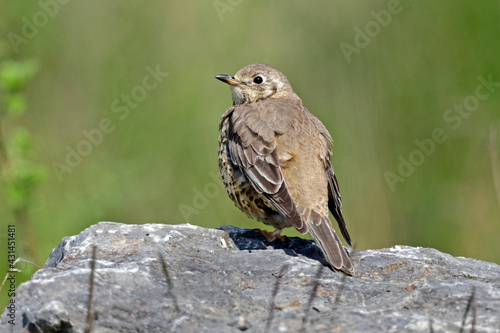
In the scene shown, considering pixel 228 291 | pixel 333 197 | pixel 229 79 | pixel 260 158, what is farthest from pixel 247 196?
pixel 228 291

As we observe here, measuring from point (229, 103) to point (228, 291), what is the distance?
197 inches

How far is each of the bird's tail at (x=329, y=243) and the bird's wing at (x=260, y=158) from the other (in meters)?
0.12

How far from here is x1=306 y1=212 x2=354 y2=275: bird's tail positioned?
16.6 feet

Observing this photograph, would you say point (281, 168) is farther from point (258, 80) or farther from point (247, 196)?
point (258, 80)

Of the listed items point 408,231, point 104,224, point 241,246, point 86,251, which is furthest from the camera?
point 408,231

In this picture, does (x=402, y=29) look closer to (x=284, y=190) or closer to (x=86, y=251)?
(x=284, y=190)

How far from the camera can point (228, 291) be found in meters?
4.31

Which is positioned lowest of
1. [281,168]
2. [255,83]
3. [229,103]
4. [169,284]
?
[169,284]

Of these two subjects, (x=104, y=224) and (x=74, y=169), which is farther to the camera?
(x=74, y=169)

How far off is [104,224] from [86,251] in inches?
19.3

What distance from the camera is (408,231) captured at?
8.09 m

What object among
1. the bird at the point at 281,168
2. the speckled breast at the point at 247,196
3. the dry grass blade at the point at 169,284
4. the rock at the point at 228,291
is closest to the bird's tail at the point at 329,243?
the bird at the point at 281,168

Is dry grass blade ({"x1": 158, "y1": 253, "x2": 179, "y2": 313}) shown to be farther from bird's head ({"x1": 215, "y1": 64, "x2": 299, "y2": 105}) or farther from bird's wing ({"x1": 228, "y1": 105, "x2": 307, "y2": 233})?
bird's head ({"x1": 215, "y1": 64, "x2": 299, "y2": 105})

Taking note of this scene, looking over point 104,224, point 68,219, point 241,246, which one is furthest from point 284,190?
point 68,219
